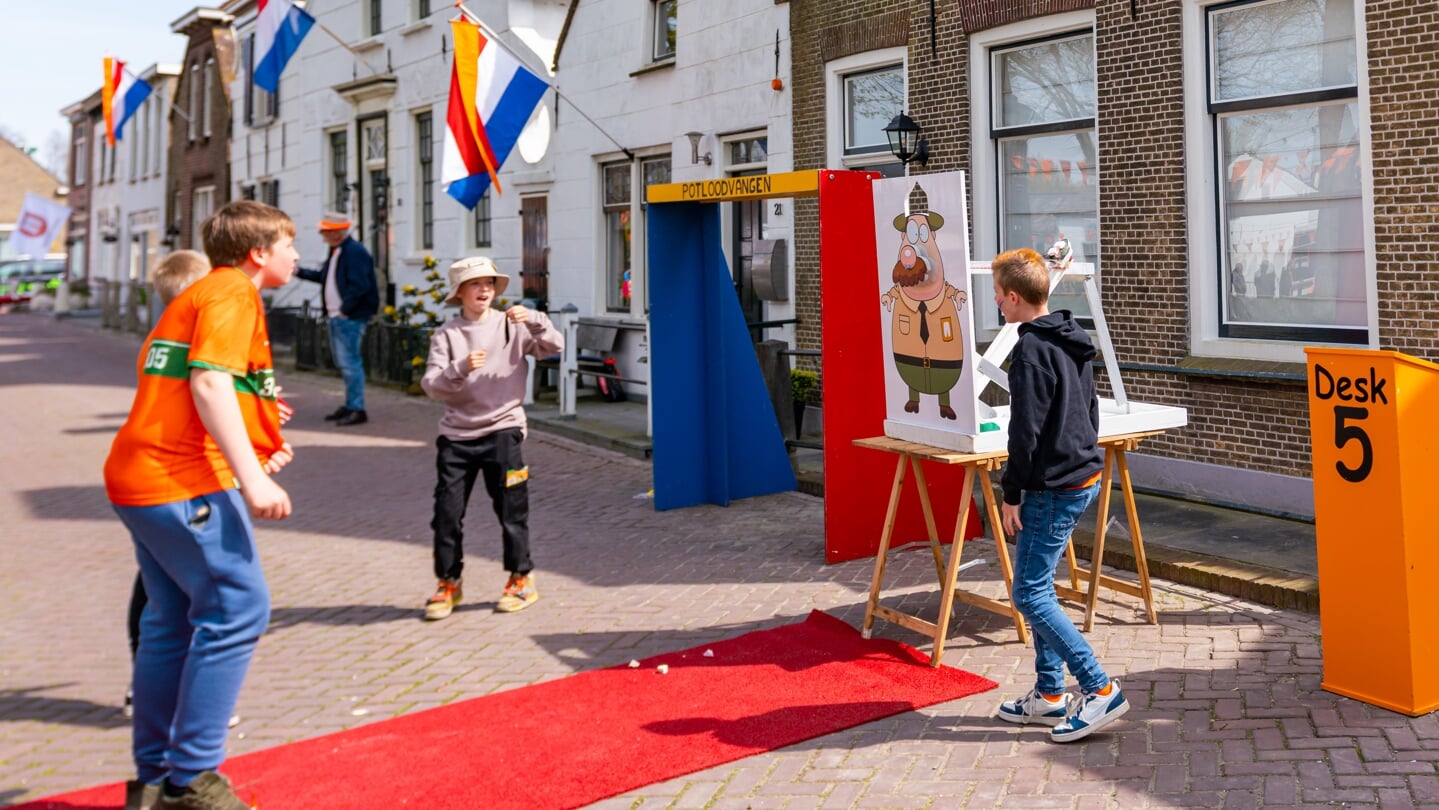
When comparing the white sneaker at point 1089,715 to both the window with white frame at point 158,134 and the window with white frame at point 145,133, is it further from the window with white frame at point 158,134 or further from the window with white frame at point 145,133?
the window with white frame at point 145,133

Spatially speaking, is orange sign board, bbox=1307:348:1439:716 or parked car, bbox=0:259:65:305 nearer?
orange sign board, bbox=1307:348:1439:716

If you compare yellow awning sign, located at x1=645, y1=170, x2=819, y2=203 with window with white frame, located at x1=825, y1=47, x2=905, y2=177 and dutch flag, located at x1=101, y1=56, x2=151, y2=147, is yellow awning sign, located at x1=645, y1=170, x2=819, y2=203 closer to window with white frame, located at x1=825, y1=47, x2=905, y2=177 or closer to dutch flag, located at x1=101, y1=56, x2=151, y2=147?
window with white frame, located at x1=825, y1=47, x2=905, y2=177

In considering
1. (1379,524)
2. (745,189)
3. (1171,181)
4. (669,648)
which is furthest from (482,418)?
(1171,181)

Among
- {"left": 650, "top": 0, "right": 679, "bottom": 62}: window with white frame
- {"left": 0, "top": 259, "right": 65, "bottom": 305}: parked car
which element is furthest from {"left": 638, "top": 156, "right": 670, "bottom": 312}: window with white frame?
{"left": 0, "top": 259, "right": 65, "bottom": 305}: parked car

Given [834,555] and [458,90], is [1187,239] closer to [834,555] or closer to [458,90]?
[834,555]

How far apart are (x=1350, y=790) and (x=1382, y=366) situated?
1579 millimetres

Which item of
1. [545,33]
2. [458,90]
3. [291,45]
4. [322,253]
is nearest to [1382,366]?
[458,90]

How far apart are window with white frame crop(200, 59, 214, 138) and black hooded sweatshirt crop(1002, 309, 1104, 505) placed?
30.1m

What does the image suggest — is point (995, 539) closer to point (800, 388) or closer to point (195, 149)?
point (800, 388)

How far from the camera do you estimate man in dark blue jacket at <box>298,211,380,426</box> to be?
554 inches

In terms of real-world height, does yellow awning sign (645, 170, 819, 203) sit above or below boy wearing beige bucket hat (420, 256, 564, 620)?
above

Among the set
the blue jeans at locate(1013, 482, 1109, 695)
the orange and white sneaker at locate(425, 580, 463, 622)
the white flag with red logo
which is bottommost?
the orange and white sneaker at locate(425, 580, 463, 622)

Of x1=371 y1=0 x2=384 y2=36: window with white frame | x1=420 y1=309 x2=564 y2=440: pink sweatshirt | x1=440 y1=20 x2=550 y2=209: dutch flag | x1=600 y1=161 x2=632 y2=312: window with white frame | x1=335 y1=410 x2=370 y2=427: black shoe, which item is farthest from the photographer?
x1=371 y1=0 x2=384 y2=36: window with white frame

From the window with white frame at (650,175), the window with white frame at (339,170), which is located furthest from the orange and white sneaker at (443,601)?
the window with white frame at (339,170)
